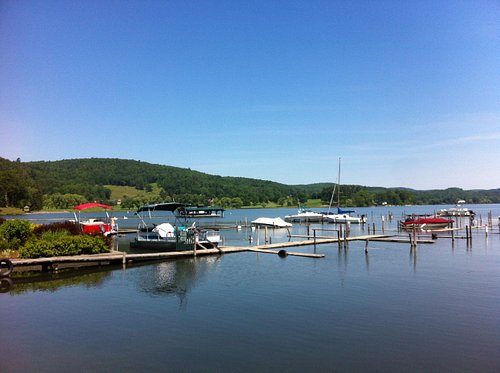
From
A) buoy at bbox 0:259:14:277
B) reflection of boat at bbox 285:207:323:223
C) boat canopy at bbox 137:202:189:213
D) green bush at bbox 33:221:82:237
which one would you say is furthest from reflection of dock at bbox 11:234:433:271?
reflection of boat at bbox 285:207:323:223

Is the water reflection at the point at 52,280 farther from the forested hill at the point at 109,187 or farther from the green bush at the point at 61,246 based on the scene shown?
the forested hill at the point at 109,187

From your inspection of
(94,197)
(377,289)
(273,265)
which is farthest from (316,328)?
(94,197)

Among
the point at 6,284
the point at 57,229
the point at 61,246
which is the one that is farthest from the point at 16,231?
the point at 6,284

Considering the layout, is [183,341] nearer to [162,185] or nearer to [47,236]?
[47,236]

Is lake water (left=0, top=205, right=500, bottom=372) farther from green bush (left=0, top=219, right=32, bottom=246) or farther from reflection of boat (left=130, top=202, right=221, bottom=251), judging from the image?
green bush (left=0, top=219, right=32, bottom=246)

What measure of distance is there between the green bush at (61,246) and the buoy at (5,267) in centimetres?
175

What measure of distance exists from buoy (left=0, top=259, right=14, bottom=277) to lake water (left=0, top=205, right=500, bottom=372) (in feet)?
2.84

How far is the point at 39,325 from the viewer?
14.9 metres

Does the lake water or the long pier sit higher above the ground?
the long pier

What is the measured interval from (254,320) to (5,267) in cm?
1563

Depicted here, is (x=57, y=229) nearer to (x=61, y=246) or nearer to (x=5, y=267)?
(x=61, y=246)

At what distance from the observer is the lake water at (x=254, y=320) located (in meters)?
11.8

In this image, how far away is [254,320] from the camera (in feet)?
50.6

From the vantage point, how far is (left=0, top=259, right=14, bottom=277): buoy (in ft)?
74.1
